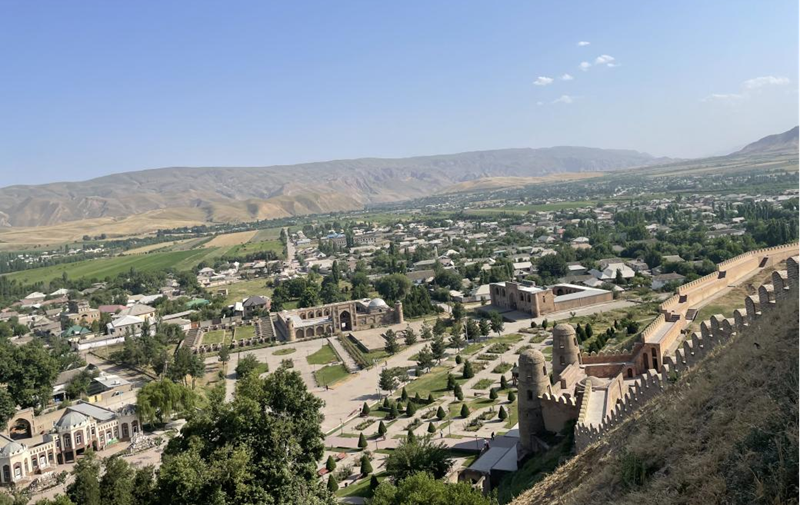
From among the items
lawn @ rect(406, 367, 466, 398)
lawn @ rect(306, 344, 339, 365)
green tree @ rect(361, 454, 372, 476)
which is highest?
green tree @ rect(361, 454, 372, 476)

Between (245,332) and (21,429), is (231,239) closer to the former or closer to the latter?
(245,332)

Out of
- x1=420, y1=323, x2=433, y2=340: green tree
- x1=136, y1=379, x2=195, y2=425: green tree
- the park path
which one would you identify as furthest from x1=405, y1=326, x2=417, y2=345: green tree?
x1=136, y1=379, x2=195, y2=425: green tree

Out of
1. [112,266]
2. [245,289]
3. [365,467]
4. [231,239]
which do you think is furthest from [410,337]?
[231,239]

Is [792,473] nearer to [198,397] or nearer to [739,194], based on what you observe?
[198,397]

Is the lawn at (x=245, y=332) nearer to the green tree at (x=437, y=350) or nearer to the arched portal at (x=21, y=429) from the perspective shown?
the arched portal at (x=21, y=429)

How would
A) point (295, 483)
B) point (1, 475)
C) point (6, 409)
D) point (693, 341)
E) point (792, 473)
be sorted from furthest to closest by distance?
1. point (6, 409)
2. point (1, 475)
3. point (295, 483)
4. point (693, 341)
5. point (792, 473)

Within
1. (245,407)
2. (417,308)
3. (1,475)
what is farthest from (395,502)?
(417,308)

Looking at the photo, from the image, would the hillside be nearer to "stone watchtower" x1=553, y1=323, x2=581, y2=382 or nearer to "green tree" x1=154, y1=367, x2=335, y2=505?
"green tree" x1=154, y1=367, x2=335, y2=505
